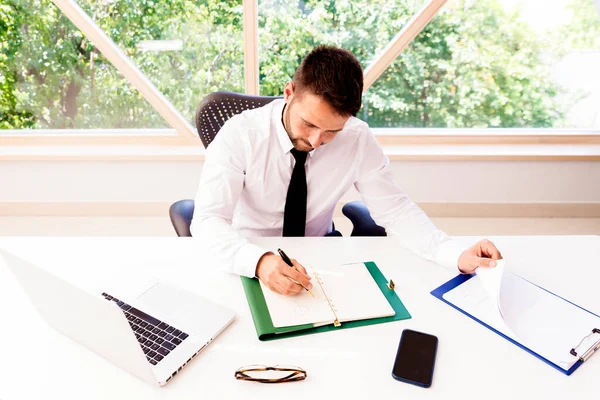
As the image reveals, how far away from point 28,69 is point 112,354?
9.10ft

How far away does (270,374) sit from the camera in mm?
953

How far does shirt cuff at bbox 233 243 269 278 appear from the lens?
123 cm

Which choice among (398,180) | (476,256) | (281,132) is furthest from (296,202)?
(398,180)

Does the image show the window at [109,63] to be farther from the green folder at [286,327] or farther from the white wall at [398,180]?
the green folder at [286,327]

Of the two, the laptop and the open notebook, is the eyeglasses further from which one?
the open notebook

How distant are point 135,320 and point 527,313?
0.94m

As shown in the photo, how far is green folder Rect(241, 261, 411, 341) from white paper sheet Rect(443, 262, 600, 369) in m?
0.15

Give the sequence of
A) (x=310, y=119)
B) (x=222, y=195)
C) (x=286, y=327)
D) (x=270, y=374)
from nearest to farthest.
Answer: (x=270, y=374) → (x=286, y=327) → (x=310, y=119) → (x=222, y=195)

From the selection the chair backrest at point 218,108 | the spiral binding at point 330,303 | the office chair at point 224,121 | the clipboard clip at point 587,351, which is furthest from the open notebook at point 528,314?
the chair backrest at point 218,108

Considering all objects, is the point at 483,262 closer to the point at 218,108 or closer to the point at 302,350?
the point at 302,350

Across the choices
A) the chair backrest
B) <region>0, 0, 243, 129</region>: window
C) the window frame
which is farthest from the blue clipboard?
<region>0, 0, 243, 129</region>: window

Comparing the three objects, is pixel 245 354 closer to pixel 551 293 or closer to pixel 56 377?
pixel 56 377

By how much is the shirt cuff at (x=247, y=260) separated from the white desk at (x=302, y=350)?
1.7 inches

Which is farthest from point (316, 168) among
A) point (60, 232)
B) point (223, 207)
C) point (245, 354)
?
point (60, 232)
